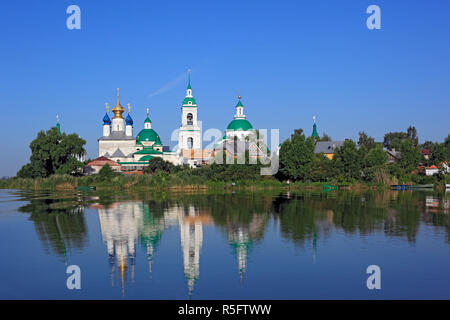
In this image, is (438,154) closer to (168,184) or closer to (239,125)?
(239,125)

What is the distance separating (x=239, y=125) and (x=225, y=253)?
60.5 m

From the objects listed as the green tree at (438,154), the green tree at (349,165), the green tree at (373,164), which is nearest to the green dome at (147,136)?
the green tree at (349,165)

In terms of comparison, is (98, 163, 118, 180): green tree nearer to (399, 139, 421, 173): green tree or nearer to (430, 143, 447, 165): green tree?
(399, 139, 421, 173): green tree

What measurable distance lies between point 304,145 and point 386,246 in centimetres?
3466

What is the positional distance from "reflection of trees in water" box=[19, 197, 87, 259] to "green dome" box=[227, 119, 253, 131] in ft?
150

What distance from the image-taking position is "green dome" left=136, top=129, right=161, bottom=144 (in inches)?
2983

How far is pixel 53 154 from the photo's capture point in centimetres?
5400

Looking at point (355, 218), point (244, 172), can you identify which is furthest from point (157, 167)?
point (355, 218)

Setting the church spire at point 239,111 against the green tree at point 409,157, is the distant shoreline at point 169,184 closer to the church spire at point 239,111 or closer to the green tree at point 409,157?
the green tree at point 409,157

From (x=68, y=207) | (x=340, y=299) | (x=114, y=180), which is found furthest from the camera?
(x=114, y=180)

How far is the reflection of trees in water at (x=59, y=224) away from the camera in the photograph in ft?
57.3

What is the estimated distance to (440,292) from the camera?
38.7 feet
